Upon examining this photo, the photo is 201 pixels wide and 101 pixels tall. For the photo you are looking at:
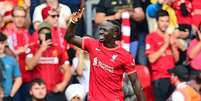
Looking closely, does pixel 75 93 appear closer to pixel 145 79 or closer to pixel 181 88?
pixel 145 79

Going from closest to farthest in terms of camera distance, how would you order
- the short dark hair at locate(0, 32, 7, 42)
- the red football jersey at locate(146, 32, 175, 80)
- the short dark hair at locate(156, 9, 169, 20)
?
the short dark hair at locate(0, 32, 7, 42), the red football jersey at locate(146, 32, 175, 80), the short dark hair at locate(156, 9, 169, 20)

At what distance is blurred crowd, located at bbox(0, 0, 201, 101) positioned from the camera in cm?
1193

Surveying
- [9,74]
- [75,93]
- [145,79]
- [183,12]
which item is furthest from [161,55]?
[9,74]

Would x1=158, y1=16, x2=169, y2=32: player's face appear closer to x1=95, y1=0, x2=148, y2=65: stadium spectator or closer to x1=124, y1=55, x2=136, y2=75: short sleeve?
x1=95, y1=0, x2=148, y2=65: stadium spectator

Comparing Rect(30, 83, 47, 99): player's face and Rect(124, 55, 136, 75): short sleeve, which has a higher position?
Rect(124, 55, 136, 75): short sleeve

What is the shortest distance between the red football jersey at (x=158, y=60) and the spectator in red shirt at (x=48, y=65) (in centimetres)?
138

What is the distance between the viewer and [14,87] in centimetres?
1192

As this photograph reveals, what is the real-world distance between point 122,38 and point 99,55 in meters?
3.26

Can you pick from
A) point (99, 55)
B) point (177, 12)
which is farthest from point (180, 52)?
point (99, 55)

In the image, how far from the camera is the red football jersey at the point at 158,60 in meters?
12.5

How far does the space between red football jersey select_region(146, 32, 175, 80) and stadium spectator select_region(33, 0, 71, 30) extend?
1.40 meters

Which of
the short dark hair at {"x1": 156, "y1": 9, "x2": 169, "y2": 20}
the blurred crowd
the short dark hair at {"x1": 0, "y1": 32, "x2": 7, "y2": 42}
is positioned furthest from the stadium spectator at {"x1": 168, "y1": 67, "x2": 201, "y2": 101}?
the short dark hair at {"x1": 0, "y1": 32, "x2": 7, "y2": 42}

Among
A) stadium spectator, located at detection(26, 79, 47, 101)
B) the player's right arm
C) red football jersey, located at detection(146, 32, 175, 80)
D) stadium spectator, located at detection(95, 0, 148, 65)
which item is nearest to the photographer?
the player's right arm

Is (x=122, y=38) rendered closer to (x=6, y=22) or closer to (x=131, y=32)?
(x=131, y=32)
